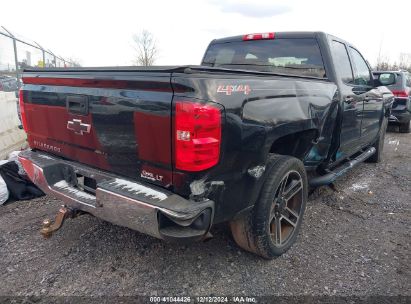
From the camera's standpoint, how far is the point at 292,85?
2920 mm

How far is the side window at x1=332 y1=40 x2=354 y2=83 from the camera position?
402cm

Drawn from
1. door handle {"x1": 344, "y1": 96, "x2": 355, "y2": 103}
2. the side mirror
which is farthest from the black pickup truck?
the side mirror

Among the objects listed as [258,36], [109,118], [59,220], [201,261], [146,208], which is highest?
[258,36]

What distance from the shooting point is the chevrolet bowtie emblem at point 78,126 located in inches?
104

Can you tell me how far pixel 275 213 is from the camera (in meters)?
3.03

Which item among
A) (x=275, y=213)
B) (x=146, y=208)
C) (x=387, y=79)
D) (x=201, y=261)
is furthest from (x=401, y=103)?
(x=146, y=208)

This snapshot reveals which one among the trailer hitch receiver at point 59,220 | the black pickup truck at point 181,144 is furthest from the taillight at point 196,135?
the trailer hitch receiver at point 59,220

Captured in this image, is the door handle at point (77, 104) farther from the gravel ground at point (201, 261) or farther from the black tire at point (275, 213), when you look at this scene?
the black tire at point (275, 213)

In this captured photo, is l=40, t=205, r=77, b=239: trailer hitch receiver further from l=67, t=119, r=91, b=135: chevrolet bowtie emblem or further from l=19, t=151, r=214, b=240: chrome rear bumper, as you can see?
l=67, t=119, r=91, b=135: chevrolet bowtie emblem

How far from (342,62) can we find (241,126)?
97.3 inches

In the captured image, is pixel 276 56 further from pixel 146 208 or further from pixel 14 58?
pixel 14 58

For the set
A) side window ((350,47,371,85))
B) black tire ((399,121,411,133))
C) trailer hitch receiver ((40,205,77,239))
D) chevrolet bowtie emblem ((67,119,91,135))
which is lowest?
black tire ((399,121,411,133))

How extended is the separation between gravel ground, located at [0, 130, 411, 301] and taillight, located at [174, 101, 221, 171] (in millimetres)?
1069

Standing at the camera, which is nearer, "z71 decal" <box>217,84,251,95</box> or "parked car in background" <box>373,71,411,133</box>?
"z71 decal" <box>217,84,251,95</box>
